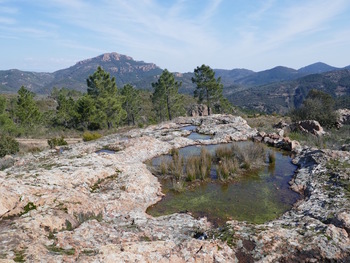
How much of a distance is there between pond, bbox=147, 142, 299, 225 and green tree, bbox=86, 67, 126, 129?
83.2 feet

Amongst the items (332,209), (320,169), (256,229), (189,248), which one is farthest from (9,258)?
(320,169)

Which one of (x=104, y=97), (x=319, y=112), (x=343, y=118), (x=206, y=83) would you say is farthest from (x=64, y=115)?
(x=343, y=118)

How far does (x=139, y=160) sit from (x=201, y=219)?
7.15m

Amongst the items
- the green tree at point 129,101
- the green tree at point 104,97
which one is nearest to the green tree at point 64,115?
the green tree at point 104,97

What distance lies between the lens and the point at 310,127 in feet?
68.4

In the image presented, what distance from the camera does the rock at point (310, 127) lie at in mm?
20136

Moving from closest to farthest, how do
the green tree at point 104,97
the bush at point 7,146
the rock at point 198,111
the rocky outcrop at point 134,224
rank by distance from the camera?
the rocky outcrop at point 134,224, the bush at point 7,146, the green tree at point 104,97, the rock at point 198,111

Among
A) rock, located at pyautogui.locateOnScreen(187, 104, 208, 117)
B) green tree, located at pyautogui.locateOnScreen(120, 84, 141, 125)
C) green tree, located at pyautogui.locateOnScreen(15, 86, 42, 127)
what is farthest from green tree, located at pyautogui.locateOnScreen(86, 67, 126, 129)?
rock, located at pyautogui.locateOnScreen(187, 104, 208, 117)

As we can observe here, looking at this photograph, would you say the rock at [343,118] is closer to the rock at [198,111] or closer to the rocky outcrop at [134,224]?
the rocky outcrop at [134,224]

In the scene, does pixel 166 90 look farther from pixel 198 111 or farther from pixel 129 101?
pixel 198 111

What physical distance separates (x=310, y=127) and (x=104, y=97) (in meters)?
27.1

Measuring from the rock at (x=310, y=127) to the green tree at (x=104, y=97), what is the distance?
78.9ft

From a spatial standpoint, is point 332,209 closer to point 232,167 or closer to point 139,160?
point 232,167

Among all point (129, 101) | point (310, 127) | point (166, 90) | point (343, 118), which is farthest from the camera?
point (129, 101)
